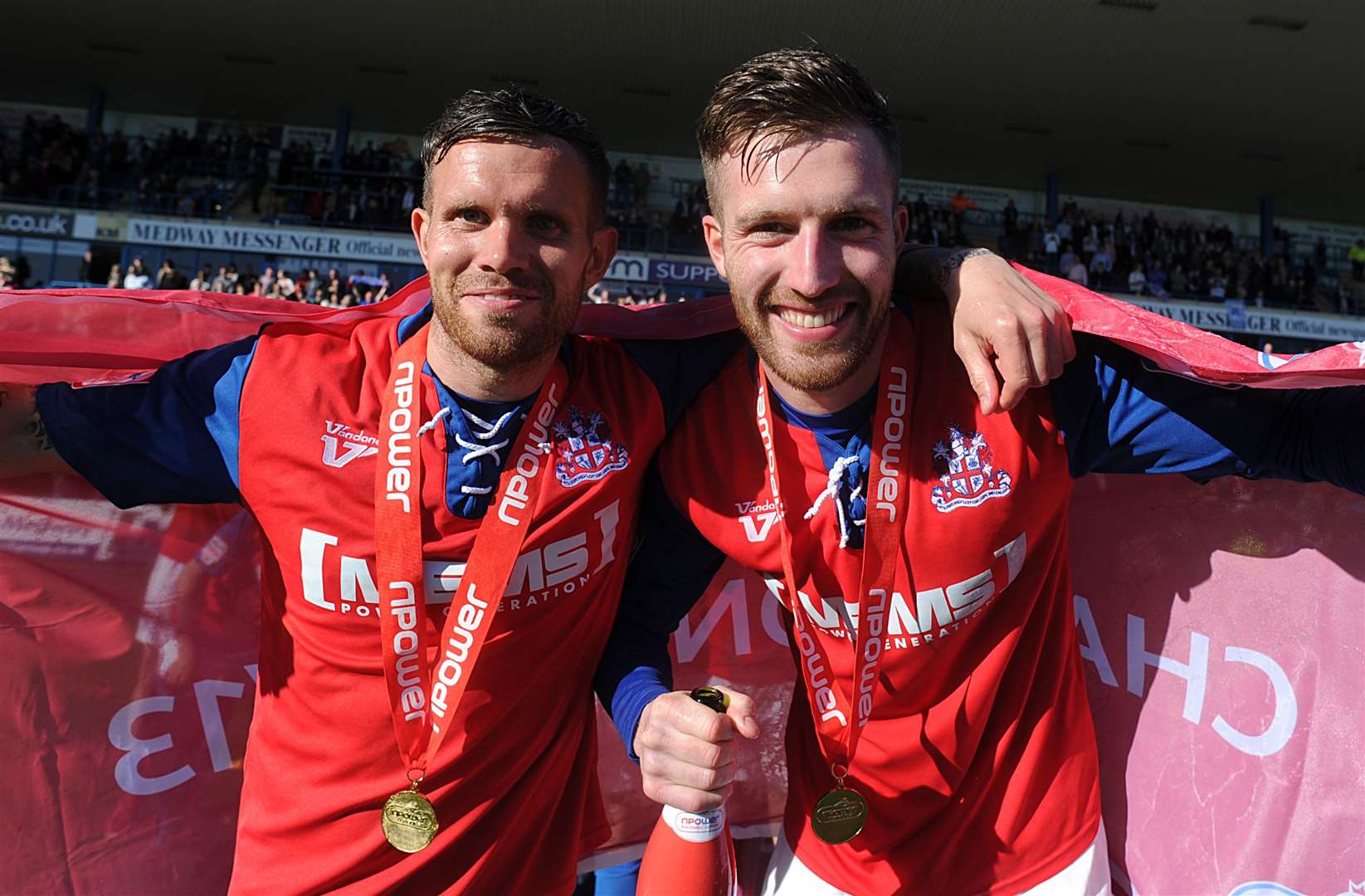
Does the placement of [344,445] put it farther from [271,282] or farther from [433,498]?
[271,282]

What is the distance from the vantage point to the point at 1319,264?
79.0 feet

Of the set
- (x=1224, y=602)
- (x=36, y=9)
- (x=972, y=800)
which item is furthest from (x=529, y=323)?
(x=36, y=9)

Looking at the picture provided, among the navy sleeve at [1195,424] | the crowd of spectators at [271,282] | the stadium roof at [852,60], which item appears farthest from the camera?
the stadium roof at [852,60]

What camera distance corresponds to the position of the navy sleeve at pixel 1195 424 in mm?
1518

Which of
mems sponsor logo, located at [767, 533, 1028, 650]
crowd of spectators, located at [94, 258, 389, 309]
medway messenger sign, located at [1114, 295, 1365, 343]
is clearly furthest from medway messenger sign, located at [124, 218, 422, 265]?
mems sponsor logo, located at [767, 533, 1028, 650]

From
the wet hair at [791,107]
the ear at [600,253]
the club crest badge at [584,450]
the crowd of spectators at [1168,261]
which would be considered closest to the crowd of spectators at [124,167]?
the crowd of spectators at [1168,261]

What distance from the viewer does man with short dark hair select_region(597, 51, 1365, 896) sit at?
1.62 meters

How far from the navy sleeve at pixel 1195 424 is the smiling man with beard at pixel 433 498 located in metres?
0.85

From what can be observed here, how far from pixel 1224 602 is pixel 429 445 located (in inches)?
66.4

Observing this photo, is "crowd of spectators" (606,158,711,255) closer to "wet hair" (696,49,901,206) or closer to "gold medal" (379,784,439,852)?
"wet hair" (696,49,901,206)

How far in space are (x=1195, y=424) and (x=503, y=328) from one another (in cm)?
131

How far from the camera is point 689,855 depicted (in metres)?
1.33

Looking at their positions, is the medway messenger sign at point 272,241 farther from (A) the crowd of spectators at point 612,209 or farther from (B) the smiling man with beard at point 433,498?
(B) the smiling man with beard at point 433,498

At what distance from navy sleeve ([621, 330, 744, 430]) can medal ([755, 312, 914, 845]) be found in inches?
8.4
